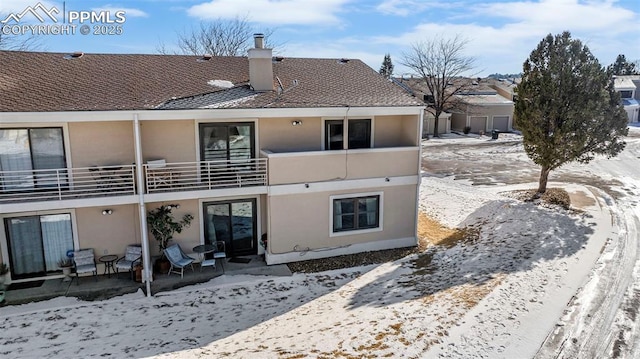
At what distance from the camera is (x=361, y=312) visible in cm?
1123

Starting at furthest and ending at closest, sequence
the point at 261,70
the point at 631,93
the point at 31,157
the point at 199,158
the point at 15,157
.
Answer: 1. the point at 631,93
2. the point at 261,70
3. the point at 199,158
4. the point at 31,157
5. the point at 15,157

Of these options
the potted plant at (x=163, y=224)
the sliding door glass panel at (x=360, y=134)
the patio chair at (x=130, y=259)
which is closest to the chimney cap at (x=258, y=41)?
the sliding door glass panel at (x=360, y=134)

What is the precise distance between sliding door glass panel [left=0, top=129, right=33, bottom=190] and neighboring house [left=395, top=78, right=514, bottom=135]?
44911 millimetres

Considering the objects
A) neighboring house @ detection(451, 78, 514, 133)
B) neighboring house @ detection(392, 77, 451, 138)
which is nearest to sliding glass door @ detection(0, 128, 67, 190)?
neighboring house @ detection(392, 77, 451, 138)

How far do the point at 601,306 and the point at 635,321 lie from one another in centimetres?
82

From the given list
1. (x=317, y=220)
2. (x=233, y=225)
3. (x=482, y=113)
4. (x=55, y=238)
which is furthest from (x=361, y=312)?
(x=482, y=113)

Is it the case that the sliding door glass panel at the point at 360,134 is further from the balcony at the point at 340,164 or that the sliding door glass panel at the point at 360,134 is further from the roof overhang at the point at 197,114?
the balcony at the point at 340,164

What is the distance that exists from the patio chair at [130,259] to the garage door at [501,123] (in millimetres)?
50406

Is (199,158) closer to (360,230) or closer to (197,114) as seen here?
(197,114)

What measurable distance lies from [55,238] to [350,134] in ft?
34.0

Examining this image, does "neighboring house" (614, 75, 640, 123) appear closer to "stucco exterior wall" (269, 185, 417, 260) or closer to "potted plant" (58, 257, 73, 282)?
"stucco exterior wall" (269, 185, 417, 260)

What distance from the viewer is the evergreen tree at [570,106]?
65.9 ft

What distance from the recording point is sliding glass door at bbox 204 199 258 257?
14961 mm

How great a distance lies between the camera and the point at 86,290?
12688 mm
